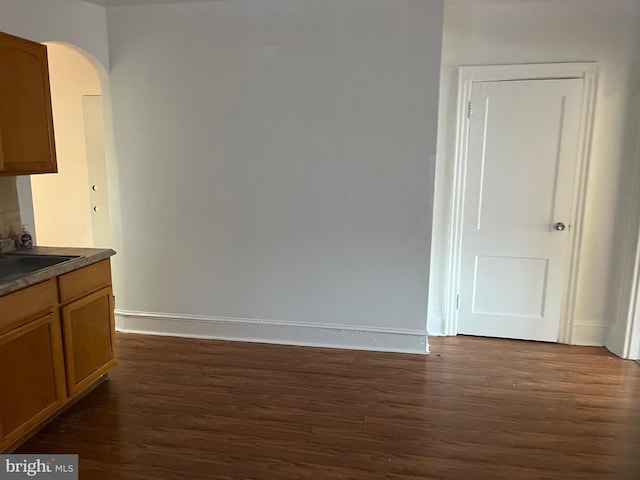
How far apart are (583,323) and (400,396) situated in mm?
1794

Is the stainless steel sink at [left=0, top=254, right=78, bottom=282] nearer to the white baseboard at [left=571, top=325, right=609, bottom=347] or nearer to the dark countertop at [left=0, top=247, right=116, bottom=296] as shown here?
the dark countertop at [left=0, top=247, right=116, bottom=296]

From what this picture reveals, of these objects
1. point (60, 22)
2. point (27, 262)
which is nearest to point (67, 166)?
point (60, 22)

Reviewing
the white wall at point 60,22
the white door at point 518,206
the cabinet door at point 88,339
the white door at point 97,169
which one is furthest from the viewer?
the white door at point 97,169

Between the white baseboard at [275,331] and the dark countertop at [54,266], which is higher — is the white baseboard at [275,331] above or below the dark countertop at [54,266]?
below

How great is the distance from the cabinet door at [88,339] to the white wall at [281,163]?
35.7 inches

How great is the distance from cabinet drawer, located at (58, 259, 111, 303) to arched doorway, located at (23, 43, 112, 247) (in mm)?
1332

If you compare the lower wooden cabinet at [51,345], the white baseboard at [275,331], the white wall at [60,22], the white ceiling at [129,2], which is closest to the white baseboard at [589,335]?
the white baseboard at [275,331]

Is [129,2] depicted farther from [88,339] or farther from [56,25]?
[88,339]

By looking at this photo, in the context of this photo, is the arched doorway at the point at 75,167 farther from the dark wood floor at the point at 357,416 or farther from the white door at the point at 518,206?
the white door at the point at 518,206

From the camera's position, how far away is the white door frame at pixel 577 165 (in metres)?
3.51

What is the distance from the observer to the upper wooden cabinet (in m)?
2.58

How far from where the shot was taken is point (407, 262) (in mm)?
3584

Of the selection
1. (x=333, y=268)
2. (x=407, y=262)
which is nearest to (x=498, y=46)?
(x=407, y=262)

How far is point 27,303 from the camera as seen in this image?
2408 millimetres
